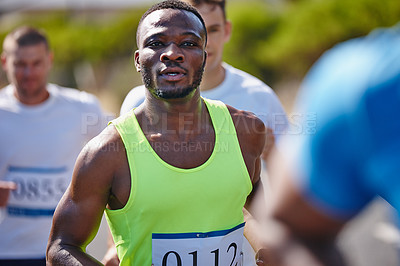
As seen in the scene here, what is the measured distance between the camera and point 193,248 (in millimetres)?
2516

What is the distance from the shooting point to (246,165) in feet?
8.89

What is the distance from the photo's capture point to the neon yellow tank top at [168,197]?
2.42m

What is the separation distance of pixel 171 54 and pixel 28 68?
2.24 metres

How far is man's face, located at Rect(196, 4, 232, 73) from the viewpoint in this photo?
3673 millimetres

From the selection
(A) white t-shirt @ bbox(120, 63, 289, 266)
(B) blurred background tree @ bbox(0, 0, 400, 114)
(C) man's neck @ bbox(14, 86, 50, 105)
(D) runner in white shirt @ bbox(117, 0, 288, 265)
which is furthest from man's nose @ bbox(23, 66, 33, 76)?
(B) blurred background tree @ bbox(0, 0, 400, 114)

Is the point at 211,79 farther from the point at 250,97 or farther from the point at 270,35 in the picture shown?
the point at 270,35

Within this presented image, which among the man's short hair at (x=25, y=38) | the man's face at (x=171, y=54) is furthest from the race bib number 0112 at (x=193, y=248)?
the man's short hair at (x=25, y=38)

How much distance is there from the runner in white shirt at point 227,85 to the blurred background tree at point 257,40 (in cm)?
728

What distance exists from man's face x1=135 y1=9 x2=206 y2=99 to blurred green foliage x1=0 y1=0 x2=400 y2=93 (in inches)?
483

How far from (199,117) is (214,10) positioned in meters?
1.23

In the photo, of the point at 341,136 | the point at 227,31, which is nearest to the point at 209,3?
the point at 227,31

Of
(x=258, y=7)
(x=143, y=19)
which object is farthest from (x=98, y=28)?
(x=143, y=19)

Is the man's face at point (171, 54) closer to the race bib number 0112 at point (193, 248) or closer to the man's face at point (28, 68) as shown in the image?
the race bib number 0112 at point (193, 248)

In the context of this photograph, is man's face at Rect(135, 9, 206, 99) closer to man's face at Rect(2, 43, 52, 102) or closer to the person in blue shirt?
the person in blue shirt
